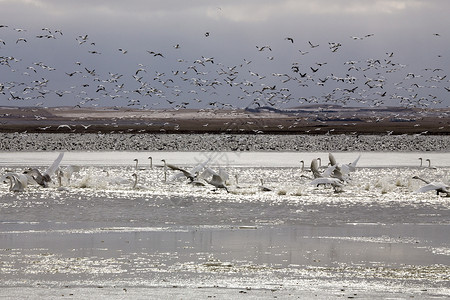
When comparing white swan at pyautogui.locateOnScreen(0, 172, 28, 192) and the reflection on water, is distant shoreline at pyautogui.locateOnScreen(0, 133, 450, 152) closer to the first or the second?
white swan at pyautogui.locateOnScreen(0, 172, 28, 192)

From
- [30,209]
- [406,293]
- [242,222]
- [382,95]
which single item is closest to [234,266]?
[406,293]

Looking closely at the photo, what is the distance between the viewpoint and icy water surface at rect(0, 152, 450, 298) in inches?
503

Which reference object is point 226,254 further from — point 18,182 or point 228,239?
point 18,182

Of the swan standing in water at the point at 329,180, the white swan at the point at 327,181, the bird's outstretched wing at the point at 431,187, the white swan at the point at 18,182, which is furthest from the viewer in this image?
the white swan at the point at 18,182

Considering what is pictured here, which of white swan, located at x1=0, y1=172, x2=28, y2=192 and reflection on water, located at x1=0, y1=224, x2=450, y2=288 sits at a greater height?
reflection on water, located at x1=0, y1=224, x2=450, y2=288

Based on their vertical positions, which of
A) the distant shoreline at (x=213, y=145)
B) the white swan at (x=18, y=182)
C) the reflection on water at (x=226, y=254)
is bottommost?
the distant shoreline at (x=213, y=145)

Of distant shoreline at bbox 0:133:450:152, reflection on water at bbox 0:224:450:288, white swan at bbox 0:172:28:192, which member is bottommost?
distant shoreline at bbox 0:133:450:152

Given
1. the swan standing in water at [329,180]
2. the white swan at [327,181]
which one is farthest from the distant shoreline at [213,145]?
the white swan at [327,181]

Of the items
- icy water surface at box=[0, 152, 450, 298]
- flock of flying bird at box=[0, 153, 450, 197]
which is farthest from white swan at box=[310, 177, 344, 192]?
icy water surface at box=[0, 152, 450, 298]

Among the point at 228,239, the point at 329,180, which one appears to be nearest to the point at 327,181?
the point at 329,180

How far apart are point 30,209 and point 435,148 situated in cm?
6506

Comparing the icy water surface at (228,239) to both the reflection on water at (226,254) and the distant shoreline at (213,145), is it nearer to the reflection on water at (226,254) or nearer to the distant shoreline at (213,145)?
the reflection on water at (226,254)

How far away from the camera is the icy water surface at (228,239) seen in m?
12.8

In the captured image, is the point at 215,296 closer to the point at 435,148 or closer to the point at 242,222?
the point at 242,222
